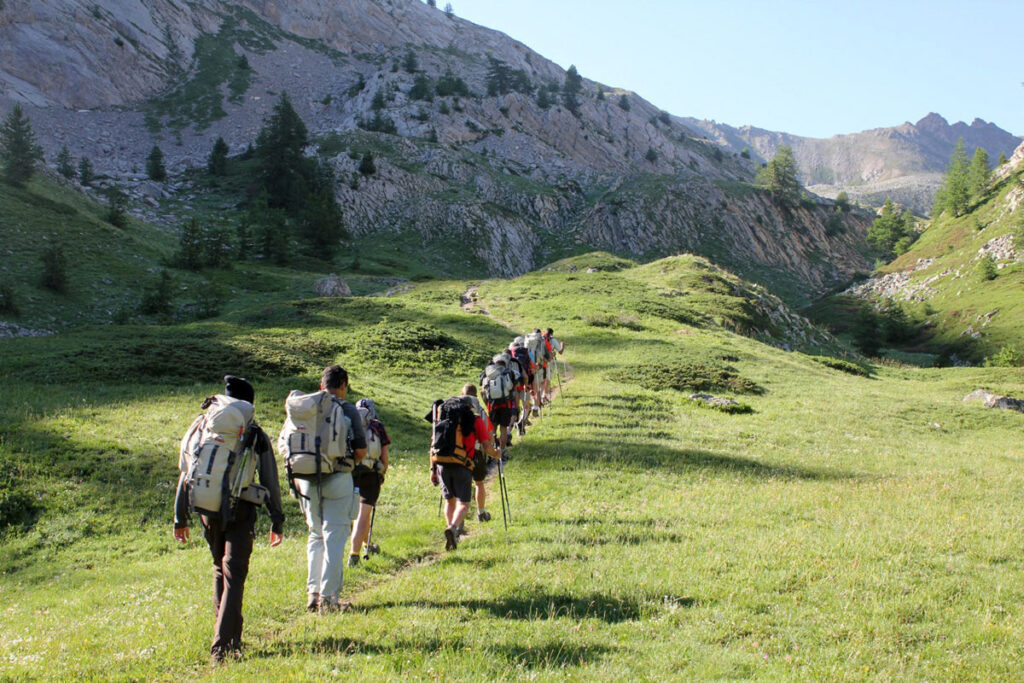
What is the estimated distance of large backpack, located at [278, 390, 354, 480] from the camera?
7648 mm

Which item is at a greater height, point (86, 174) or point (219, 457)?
point (86, 174)

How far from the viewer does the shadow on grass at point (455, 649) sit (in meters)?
5.95

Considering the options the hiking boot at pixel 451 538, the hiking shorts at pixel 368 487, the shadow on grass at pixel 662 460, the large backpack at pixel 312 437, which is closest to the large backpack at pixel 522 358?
the shadow on grass at pixel 662 460

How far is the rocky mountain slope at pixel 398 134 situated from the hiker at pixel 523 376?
72737mm

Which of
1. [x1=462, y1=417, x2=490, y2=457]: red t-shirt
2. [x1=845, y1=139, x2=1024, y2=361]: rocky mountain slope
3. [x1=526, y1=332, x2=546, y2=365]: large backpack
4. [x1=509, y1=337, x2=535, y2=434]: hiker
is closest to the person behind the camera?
[x1=462, y1=417, x2=490, y2=457]: red t-shirt

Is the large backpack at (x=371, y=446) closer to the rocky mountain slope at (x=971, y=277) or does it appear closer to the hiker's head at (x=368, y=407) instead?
the hiker's head at (x=368, y=407)

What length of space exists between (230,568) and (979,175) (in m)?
156

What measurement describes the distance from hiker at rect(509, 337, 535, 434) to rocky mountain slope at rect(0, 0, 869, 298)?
72.7 metres

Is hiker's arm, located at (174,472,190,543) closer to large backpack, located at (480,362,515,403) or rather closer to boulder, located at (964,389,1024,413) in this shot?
large backpack, located at (480,362,515,403)

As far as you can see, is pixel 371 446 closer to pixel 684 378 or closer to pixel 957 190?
pixel 684 378

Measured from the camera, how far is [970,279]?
87688mm

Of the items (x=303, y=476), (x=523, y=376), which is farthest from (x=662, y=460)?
(x=303, y=476)

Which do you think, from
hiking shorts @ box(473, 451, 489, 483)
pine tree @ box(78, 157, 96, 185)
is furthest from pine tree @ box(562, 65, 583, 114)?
hiking shorts @ box(473, 451, 489, 483)

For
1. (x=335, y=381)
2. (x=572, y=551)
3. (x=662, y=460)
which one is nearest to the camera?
(x=335, y=381)
